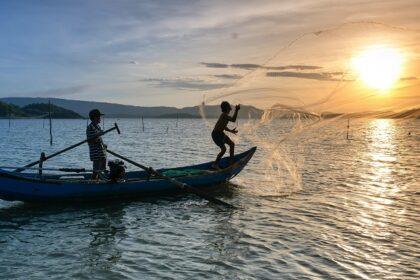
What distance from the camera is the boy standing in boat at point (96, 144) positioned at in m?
14.1

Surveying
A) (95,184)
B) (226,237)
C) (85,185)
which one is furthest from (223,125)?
(226,237)

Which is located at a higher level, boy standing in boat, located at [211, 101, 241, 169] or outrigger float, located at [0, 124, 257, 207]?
boy standing in boat, located at [211, 101, 241, 169]

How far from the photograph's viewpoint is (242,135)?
1611cm

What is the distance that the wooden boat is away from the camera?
13.3 metres

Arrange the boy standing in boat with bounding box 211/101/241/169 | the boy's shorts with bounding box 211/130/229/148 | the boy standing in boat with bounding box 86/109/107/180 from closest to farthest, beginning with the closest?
1. the boy standing in boat with bounding box 86/109/107/180
2. the boy standing in boat with bounding box 211/101/241/169
3. the boy's shorts with bounding box 211/130/229/148

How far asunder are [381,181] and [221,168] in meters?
8.26

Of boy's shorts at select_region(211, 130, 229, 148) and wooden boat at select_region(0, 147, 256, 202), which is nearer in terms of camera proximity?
wooden boat at select_region(0, 147, 256, 202)

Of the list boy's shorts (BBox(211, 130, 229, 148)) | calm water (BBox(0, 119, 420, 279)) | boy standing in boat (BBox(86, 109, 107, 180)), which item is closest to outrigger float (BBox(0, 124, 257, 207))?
boy standing in boat (BBox(86, 109, 107, 180))

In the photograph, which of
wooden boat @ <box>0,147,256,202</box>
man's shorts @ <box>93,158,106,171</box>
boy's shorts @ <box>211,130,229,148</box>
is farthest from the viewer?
boy's shorts @ <box>211,130,229,148</box>

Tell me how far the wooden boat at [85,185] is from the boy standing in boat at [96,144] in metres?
→ 0.50

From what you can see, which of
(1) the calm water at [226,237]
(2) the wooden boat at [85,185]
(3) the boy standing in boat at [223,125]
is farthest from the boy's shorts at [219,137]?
(1) the calm water at [226,237]

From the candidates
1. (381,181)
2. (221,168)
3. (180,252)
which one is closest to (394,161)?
(381,181)

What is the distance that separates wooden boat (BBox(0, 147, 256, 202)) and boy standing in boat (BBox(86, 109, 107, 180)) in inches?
19.8

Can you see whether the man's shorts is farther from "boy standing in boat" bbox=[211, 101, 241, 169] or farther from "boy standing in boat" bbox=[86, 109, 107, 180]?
"boy standing in boat" bbox=[211, 101, 241, 169]
